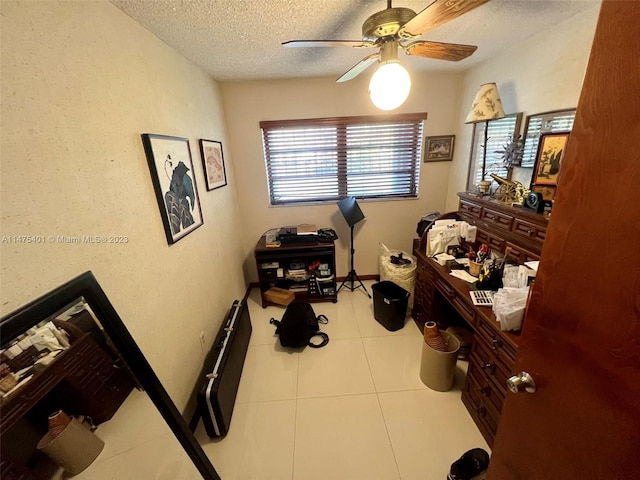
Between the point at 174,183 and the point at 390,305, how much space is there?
1.98 metres

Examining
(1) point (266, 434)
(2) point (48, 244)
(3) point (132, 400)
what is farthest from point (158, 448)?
(2) point (48, 244)

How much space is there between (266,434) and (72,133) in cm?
184

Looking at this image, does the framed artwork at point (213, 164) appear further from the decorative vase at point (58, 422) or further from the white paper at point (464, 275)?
the white paper at point (464, 275)

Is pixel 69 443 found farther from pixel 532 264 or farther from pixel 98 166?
pixel 532 264

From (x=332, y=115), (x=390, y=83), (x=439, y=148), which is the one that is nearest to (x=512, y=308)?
(x=390, y=83)

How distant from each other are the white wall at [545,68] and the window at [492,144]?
0.09 metres

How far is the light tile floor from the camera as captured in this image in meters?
1.03

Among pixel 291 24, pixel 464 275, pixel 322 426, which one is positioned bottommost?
pixel 322 426

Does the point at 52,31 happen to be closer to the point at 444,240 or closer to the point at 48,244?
the point at 48,244

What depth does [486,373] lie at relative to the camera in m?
1.43

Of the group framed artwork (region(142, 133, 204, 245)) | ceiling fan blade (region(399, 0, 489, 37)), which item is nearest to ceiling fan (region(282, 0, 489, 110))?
ceiling fan blade (region(399, 0, 489, 37))

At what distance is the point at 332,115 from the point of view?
271cm

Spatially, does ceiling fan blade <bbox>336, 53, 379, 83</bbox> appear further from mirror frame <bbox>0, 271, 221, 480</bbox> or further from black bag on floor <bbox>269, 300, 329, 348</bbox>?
black bag on floor <bbox>269, 300, 329, 348</bbox>

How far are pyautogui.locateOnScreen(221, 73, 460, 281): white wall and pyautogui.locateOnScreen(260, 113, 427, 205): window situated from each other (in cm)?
9
